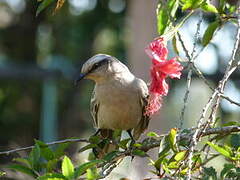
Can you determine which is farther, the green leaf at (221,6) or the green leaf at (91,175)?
the green leaf at (221,6)

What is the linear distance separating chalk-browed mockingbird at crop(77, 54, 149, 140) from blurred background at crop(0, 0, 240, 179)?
3.30 meters

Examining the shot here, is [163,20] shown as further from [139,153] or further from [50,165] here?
[50,165]

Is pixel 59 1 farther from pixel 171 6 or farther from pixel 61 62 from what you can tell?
pixel 61 62

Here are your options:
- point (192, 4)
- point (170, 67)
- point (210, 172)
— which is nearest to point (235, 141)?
point (210, 172)

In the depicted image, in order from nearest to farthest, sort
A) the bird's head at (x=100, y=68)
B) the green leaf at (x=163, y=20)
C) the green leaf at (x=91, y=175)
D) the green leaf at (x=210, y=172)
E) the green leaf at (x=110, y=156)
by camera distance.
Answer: the green leaf at (x=91, y=175), the green leaf at (x=210, y=172), the green leaf at (x=110, y=156), the green leaf at (x=163, y=20), the bird's head at (x=100, y=68)

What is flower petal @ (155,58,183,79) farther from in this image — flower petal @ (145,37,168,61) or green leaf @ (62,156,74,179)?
green leaf @ (62,156,74,179)

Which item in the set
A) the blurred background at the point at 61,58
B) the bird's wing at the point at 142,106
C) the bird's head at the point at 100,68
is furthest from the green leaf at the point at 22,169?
the blurred background at the point at 61,58

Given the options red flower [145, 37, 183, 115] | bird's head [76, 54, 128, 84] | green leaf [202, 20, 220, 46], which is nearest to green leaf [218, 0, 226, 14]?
green leaf [202, 20, 220, 46]

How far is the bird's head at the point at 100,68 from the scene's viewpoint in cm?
395

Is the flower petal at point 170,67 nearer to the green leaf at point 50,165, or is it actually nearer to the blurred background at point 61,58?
the green leaf at point 50,165

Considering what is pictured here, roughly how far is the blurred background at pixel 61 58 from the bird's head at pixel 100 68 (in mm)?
3274

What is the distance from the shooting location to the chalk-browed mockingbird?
3.97m

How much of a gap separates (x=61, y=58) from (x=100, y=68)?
16.2 ft

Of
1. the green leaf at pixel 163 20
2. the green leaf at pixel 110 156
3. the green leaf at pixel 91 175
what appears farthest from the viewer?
the green leaf at pixel 163 20
